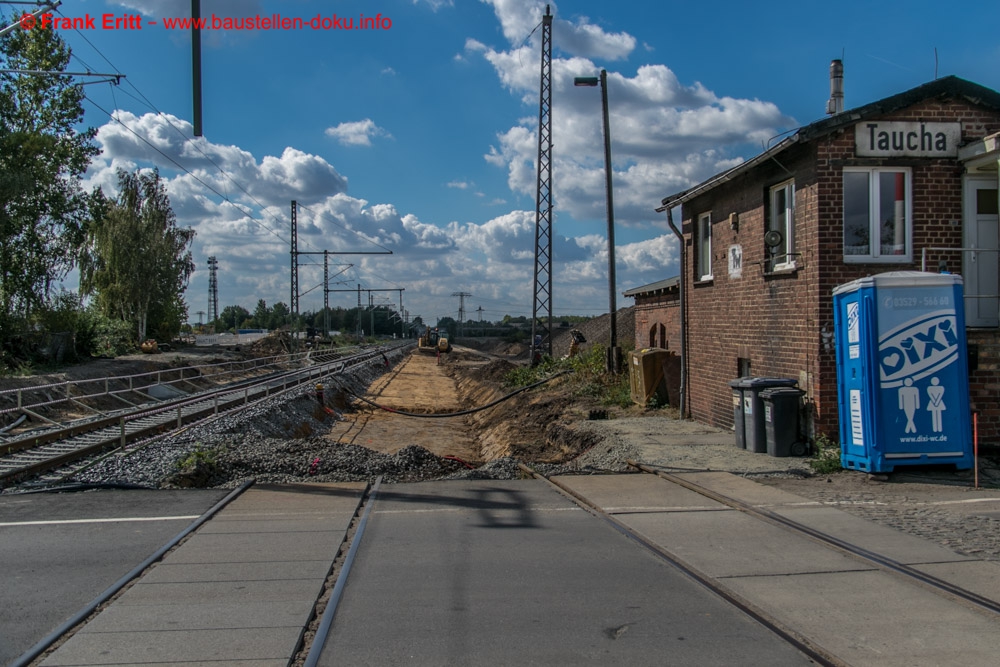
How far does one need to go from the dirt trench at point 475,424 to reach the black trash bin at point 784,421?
396cm

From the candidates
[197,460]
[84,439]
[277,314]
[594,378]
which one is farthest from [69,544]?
[277,314]

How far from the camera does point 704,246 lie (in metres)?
16.4

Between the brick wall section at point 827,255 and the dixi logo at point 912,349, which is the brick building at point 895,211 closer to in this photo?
the brick wall section at point 827,255

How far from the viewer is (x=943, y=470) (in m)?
10.1

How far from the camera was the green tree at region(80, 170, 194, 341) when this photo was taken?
4953cm

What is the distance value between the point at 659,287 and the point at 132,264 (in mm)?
41026

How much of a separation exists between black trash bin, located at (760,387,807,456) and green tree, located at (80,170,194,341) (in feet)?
151

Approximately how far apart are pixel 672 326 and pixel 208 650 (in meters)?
15.8

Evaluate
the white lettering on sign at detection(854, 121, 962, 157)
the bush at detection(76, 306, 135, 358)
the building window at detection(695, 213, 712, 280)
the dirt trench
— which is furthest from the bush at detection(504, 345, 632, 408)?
the bush at detection(76, 306, 135, 358)

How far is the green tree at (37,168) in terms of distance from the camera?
30.7 m

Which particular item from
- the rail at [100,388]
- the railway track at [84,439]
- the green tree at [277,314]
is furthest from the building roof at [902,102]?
the green tree at [277,314]

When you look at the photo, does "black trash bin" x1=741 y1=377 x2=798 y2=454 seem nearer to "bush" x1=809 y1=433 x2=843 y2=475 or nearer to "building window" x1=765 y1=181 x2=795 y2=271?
"bush" x1=809 y1=433 x2=843 y2=475

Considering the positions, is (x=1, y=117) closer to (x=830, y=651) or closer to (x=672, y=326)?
(x=672, y=326)

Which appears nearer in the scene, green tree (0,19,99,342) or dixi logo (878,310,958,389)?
dixi logo (878,310,958,389)
